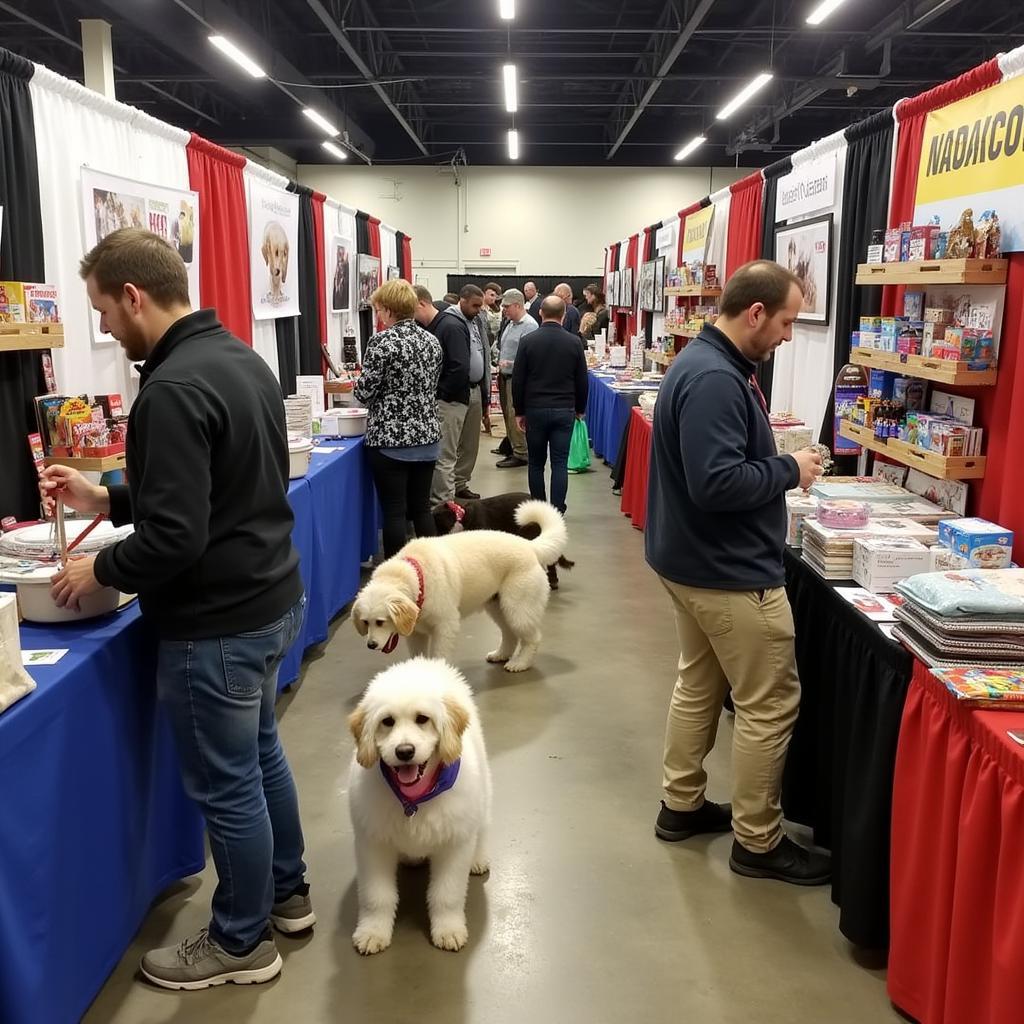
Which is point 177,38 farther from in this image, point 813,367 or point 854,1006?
point 854,1006

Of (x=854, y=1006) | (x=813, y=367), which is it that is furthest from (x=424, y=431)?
(x=854, y=1006)

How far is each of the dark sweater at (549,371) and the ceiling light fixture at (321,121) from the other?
663cm

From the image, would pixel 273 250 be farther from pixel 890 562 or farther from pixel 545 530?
pixel 890 562

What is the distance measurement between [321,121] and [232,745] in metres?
11.1

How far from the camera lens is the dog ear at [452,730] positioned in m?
2.05

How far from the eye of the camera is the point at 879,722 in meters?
2.07

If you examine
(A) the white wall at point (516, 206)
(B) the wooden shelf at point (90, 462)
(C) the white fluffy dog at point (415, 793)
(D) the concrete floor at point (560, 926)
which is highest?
(A) the white wall at point (516, 206)

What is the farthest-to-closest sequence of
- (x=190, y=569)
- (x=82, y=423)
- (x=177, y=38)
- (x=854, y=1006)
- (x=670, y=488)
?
(x=177, y=38), (x=82, y=423), (x=670, y=488), (x=854, y=1006), (x=190, y=569)

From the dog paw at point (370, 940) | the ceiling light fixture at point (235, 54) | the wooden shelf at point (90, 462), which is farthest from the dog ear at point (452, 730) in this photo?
the ceiling light fixture at point (235, 54)

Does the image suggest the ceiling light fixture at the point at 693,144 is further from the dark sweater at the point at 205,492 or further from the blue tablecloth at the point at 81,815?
the blue tablecloth at the point at 81,815

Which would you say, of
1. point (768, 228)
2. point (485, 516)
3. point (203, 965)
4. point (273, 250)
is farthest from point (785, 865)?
point (273, 250)

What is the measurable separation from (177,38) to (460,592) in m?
7.63

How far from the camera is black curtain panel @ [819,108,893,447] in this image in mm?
3566

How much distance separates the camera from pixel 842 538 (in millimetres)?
2537
